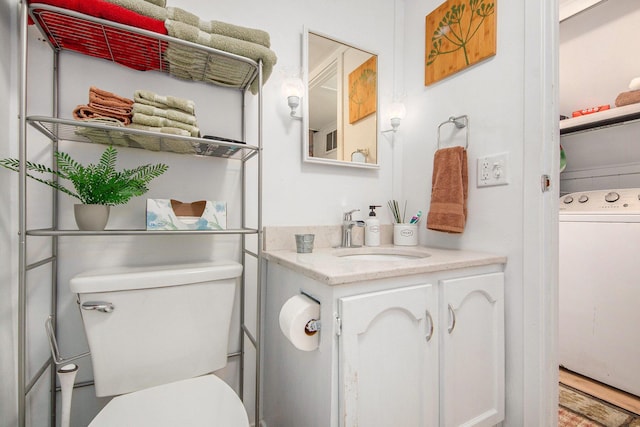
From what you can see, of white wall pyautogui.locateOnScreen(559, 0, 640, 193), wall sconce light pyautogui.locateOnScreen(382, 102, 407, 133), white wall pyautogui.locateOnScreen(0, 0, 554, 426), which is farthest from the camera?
white wall pyautogui.locateOnScreen(559, 0, 640, 193)

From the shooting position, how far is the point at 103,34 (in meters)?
0.88

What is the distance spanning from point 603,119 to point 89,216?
2716 mm

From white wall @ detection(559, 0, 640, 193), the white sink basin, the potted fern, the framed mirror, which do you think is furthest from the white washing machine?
the potted fern

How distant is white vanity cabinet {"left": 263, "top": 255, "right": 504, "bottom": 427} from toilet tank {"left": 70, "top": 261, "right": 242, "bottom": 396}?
239mm

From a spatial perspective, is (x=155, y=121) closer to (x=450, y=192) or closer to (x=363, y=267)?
(x=363, y=267)

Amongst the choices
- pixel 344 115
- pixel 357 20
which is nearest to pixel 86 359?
pixel 344 115

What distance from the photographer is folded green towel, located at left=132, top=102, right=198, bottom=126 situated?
880 mm

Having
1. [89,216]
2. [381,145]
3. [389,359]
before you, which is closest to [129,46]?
[89,216]

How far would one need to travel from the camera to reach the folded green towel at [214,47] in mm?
919

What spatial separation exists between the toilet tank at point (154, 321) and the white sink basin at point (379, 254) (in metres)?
0.50

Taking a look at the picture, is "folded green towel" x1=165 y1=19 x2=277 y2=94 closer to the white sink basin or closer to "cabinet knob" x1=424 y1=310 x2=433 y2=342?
the white sink basin

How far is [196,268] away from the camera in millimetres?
979

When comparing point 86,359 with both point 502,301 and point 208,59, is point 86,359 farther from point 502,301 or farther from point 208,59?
point 502,301

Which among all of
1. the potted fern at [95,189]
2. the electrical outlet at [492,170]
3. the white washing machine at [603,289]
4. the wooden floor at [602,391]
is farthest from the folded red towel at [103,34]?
the wooden floor at [602,391]
